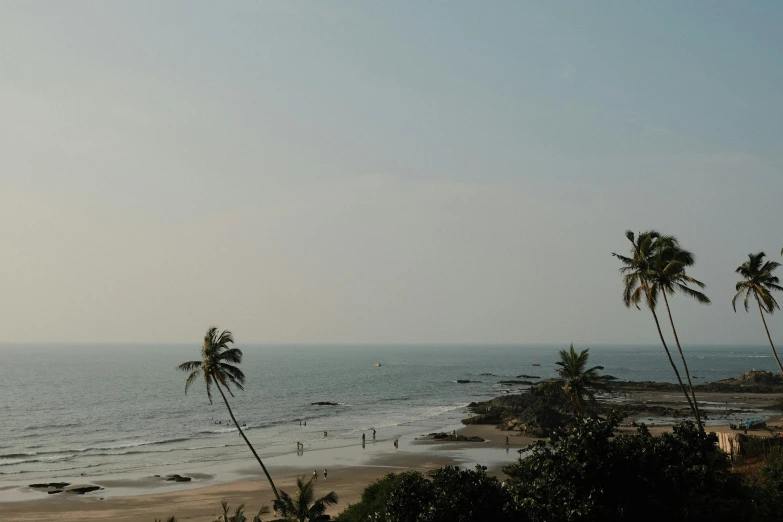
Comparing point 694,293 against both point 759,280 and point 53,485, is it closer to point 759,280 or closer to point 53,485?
point 759,280

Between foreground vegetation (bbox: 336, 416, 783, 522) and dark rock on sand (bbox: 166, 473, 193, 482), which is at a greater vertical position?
foreground vegetation (bbox: 336, 416, 783, 522)

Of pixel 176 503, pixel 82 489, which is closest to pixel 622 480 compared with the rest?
pixel 176 503

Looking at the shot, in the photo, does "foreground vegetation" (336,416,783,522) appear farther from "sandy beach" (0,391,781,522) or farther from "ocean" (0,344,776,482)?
"ocean" (0,344,776,482)

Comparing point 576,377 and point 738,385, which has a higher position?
point 576,377

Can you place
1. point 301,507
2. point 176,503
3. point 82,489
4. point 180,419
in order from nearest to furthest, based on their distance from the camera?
1. point 301,507
2. point 176,503
3. point 82,489
4. point 180,419

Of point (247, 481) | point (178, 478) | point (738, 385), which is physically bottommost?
point (738, 385)

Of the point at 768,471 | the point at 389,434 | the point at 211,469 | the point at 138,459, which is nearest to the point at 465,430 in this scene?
the point at 389,434

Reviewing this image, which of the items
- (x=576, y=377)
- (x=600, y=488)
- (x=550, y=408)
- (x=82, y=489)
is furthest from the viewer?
(x=550, y=408)

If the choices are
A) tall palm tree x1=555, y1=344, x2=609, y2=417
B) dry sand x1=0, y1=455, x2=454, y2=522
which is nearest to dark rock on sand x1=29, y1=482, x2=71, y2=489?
dry sand x1=0, y1=455, x2=454, y2=522

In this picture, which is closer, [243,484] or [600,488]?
[600,488]

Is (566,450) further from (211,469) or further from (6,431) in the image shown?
(6,431)

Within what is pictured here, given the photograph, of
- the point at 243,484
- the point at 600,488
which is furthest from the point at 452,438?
the point at 600,488

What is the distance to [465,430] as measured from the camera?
82.7 metres

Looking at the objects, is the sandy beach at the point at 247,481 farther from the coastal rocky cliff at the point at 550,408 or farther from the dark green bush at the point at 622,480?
the dark green bush at the point at 622,480
